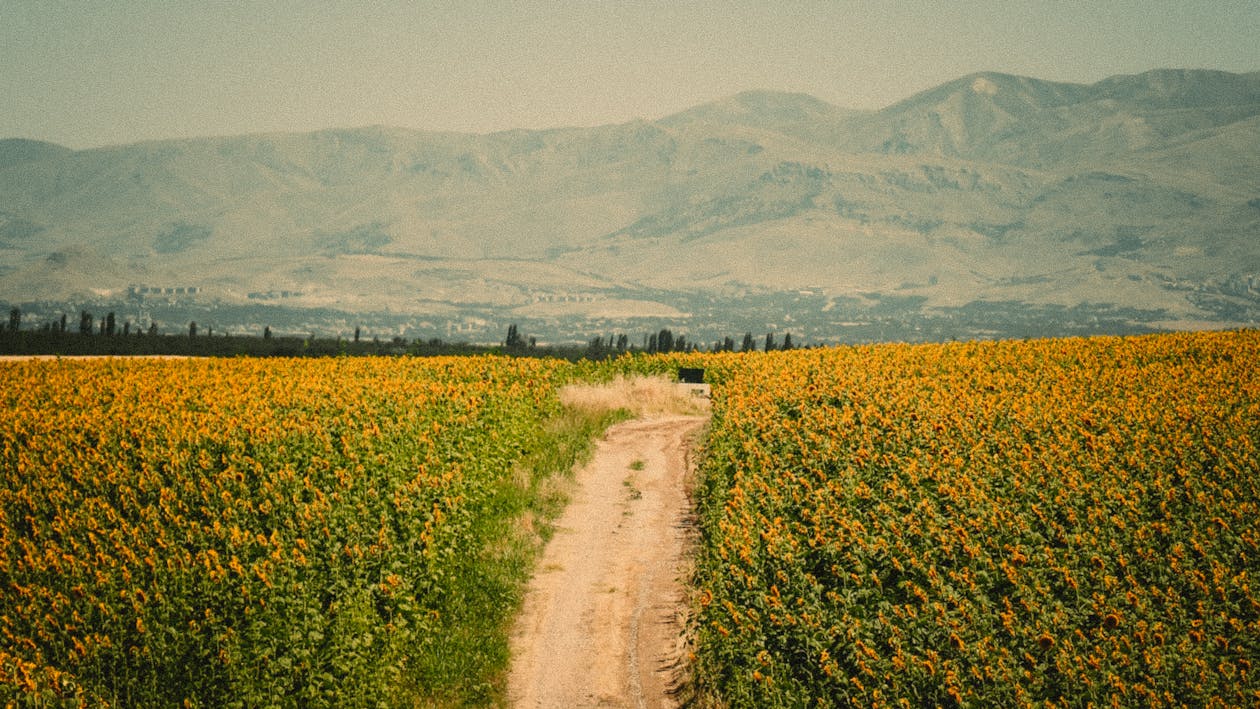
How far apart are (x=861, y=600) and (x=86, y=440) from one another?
13180 millimetres

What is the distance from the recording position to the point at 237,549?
1419 cm

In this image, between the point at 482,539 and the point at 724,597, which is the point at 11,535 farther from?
the point at 724,597

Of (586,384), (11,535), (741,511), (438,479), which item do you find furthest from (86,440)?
(586,384)

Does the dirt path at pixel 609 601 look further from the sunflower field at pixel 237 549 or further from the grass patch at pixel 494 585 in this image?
the sunflower field at pixel 237 549

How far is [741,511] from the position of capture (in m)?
16.4

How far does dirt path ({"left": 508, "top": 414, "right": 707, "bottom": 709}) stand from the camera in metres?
16.1

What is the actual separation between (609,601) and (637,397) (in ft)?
76.2

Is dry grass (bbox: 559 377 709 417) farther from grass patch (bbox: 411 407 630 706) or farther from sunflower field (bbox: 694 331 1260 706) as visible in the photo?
sunflower field (bbox: 694 331 1260 706)

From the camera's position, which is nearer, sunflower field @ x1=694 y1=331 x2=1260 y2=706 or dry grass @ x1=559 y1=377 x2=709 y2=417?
sunflower field @ x1=694 y1=331 x2=1260 y2=706

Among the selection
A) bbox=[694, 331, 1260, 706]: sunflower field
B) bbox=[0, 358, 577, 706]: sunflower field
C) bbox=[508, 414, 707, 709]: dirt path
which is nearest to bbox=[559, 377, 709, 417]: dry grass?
bbox=[508, 414, 707, 709]: dirt path

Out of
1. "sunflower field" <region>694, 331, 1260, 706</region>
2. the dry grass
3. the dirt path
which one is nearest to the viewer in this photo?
"sunflower field" <region>694, 331, 1260, 706</region>

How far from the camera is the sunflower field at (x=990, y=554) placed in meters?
10.9

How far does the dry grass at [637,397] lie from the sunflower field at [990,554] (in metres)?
15.8

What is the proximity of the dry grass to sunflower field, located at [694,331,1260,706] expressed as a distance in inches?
624
